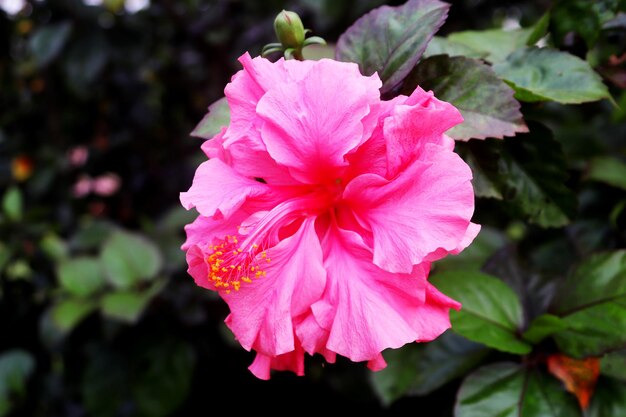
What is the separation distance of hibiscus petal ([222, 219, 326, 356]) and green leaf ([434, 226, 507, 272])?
37cm

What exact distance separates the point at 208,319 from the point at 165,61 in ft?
3.91

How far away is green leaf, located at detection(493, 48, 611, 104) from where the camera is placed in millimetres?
755

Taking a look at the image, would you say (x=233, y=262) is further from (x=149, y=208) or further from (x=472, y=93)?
(x=149, y=208)

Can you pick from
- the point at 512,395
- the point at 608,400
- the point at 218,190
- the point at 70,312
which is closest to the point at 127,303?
the point at 70,312

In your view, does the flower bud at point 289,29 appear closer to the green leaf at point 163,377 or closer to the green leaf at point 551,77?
the green leaf at point 551,77

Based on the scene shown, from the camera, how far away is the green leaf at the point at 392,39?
2.42ft

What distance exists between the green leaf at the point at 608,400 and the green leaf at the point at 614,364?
0.08 feet

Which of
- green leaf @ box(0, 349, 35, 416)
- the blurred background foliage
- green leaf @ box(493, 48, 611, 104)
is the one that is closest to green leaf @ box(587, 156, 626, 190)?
the blurred background foliage

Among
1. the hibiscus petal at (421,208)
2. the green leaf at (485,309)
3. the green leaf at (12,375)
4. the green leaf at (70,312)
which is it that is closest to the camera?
the hibiscus petal at (421,208)

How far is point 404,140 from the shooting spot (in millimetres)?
622

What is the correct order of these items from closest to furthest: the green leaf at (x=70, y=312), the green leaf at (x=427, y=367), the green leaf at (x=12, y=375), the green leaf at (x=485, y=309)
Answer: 1. the green leaf at (x=485, y=309)
2. the green leaf at (x=427, y=367)
3. the green leaf at (x=70, y=312)
4. the green leaf at (x=12, y=375)

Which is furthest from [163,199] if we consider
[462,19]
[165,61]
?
[462,19]

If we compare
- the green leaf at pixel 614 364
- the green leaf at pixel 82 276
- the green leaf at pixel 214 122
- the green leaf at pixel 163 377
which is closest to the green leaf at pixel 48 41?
the green leaf at pixel 82 276

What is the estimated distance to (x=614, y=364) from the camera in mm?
804
